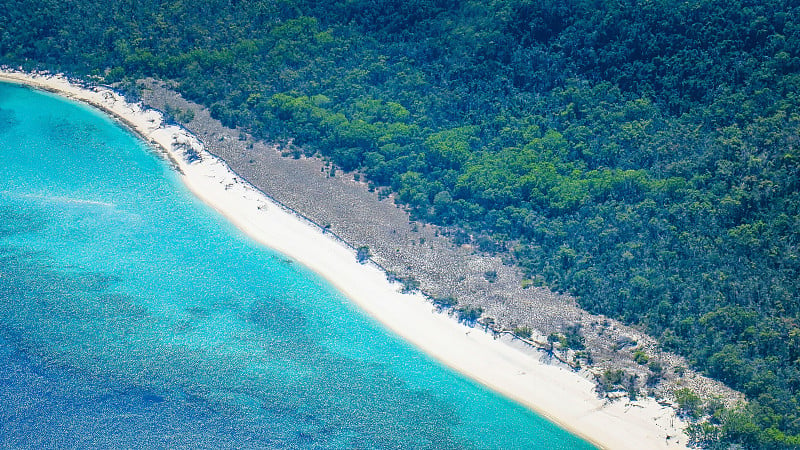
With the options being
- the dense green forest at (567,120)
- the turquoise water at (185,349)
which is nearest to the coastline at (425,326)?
the turquoise water at (185,349)

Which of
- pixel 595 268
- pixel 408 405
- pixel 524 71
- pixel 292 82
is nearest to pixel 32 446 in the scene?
pixel 408 405

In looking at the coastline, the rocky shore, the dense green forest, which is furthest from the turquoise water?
the dense green forest

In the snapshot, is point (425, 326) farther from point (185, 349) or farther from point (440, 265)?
point (185, 349)

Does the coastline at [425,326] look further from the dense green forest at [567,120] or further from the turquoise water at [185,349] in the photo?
the dense green forest at [567,120]

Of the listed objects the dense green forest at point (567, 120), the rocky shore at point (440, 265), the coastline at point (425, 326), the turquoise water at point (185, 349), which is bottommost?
the turquoise water at point (185, 349)

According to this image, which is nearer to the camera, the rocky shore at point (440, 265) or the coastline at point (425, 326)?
the coastline at point (425, 326)

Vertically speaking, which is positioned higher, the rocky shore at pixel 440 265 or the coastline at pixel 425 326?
the rocky shore at pixel 440 265

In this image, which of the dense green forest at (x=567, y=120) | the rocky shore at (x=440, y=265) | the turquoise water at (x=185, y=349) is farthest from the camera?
the dense green forest at (x=567, y=120)

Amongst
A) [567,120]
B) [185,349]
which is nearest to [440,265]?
[567,120]
